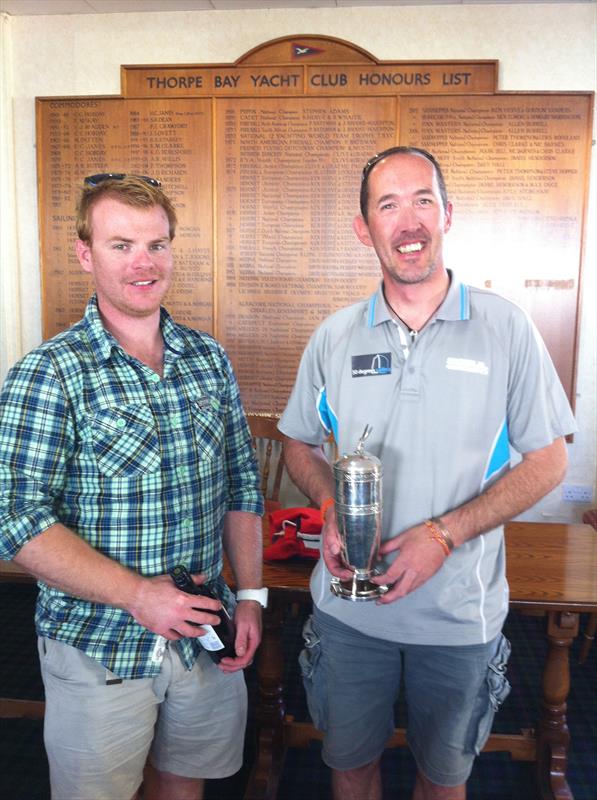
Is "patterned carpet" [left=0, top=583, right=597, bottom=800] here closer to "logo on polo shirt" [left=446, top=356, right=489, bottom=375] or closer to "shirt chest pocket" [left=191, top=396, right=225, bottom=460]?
"shirt chest pocket" [left=191, top=396, right=225, bottom=460]

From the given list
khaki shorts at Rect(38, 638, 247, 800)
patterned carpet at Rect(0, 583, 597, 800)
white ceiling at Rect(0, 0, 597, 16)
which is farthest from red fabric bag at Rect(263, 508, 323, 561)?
white ceiling at Rect(0, 0, 597, 16)

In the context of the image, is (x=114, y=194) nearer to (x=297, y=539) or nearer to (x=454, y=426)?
(x=454, y=426)

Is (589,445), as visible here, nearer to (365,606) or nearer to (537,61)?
(537,61)

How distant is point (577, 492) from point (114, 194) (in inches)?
120

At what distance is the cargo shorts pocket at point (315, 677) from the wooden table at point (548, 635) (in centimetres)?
29

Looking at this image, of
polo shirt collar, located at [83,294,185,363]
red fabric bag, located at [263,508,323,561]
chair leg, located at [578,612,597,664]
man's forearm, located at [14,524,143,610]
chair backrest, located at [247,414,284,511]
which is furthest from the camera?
chair backrest, located at [247,414,284,511]

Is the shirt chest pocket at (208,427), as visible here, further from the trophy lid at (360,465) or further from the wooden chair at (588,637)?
the wooden chair at (588,637)

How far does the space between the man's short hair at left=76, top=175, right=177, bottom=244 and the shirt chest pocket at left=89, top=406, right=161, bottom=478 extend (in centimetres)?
42

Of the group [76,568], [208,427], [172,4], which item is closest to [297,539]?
[208,427]

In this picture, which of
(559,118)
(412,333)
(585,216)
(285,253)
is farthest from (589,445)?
(412,333)

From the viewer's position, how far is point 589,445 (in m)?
3.55

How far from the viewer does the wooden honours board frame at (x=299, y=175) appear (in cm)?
334

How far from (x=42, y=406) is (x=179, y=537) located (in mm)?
401

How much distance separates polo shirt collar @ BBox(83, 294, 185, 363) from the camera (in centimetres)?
137
